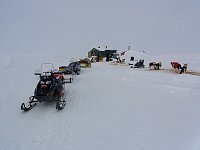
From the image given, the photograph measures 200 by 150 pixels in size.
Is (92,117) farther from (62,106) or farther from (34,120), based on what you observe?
(34,120)

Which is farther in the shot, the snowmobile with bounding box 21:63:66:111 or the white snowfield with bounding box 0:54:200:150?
the snowmobile with bounding box 21:63:66:111

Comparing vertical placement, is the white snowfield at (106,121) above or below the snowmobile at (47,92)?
below

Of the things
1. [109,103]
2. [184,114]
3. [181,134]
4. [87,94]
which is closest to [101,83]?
[87,94]

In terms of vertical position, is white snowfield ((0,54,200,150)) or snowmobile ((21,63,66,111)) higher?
snowmobile ((21,63,66,111))

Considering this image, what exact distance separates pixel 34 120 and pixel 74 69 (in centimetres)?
1049

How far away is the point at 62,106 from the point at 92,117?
161 centimetres

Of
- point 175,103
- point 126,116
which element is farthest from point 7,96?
point 175,103

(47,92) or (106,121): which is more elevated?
(47,92)

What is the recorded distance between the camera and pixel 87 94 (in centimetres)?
1177

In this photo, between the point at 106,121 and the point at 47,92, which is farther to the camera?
the point at 47,92

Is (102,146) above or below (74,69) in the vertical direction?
below

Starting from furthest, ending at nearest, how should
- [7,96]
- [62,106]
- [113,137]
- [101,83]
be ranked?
[101,83], [7,96], [62,106], [113,137]

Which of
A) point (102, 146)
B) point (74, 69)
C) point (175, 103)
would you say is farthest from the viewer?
point (74, 69)

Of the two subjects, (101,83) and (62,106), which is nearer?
(62,106)
